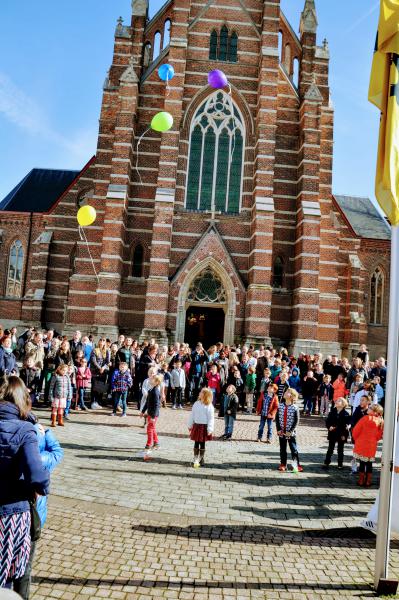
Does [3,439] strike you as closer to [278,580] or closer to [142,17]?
[278,580]

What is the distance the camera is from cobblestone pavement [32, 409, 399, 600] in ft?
14.0

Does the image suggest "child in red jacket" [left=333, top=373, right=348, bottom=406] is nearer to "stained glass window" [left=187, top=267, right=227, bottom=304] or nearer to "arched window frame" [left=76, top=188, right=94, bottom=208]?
"stained glass window" [left=187, top=267, right=227, bottom=304]

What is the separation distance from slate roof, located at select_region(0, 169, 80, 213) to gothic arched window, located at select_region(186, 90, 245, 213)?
10.4m

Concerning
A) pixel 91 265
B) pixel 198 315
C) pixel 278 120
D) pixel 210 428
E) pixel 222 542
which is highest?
pixel 278 120

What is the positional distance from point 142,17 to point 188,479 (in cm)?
2449

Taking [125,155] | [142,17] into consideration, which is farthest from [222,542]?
[142,17]

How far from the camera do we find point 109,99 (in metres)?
23.9

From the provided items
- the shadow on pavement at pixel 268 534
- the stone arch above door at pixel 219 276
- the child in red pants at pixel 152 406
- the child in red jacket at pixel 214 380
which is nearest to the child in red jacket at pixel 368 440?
the shadow on pavement at pixel 268 534

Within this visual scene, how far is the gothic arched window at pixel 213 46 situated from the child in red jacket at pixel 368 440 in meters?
21.7

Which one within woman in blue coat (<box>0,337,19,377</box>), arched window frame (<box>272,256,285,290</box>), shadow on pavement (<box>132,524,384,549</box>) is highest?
arched window frame (<box>272,256,285,290</box>)

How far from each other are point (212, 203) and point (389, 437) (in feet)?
63.9

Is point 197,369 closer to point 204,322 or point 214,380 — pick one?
point 214,380

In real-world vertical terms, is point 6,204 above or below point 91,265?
above

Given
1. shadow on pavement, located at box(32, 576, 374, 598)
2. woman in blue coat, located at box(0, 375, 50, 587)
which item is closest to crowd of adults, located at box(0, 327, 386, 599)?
woman in blue coat, located at box(0, 375, 50, 587)
